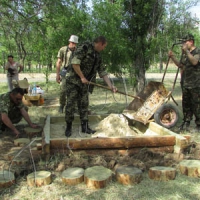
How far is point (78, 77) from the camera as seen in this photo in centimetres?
436

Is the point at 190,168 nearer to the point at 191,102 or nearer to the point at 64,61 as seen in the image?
the point at 191,102

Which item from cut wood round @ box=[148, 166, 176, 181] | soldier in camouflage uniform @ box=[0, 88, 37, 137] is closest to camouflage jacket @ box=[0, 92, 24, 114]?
soldier in camouflage uniform @ box=[0, 88, 37, 137]

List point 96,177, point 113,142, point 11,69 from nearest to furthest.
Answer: point 96,177 → point 113,142 → point 11,69

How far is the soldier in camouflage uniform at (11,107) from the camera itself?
4484 mm

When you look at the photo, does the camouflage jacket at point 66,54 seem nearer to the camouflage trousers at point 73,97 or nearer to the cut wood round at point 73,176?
the camouflage trousers at point 73,97

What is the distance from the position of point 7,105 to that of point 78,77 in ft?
4.29

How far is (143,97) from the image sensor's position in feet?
19.2

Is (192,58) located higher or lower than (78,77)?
higher

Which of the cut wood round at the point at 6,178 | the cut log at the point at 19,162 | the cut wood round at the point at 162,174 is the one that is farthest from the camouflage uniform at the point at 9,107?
the cut wood round at the point at 162,174

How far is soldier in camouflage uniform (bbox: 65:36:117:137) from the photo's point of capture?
13.7ft

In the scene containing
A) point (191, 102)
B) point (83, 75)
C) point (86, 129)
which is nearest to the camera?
point (83, 75)

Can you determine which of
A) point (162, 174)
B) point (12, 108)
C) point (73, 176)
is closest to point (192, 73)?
point (162, 174)

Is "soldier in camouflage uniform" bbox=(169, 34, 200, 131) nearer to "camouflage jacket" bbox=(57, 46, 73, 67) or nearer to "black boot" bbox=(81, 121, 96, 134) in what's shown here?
"black boot" bbox=(81, 121, 96, 134)

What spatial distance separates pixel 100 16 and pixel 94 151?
9.36m
